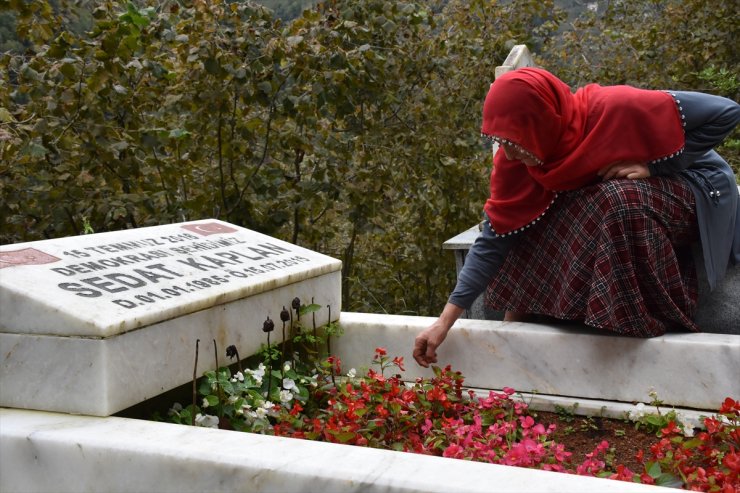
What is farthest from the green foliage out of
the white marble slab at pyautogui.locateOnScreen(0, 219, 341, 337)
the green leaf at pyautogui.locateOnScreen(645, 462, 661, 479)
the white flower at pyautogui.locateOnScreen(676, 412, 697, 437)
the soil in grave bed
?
the green leaf at pyautogui.locateOnScreen(645, 462, 661, 479)

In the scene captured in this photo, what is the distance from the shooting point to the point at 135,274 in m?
2.57

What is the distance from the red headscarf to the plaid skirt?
0.09 m

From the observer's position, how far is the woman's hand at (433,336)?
286cm

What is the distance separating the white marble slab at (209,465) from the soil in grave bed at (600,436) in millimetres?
734

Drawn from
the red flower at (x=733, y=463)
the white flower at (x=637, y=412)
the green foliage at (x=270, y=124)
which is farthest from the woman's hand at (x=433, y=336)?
the green foliage at (x=270, y=124)

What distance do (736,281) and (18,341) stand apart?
7.50 feet

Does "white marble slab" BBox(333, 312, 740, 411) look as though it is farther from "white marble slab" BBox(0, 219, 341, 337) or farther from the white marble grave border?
the white marble grave border

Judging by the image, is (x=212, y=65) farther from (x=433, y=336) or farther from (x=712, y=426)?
→ (x=712, y=426)

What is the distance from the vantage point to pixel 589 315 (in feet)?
9.16

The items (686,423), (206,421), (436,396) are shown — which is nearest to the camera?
(206,421)

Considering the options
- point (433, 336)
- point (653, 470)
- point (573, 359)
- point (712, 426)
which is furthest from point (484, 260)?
point (653, 470)

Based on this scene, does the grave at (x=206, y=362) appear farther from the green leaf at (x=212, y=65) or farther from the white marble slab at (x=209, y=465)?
the green leaf at (x=212, y=65)

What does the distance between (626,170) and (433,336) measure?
2.70 ft

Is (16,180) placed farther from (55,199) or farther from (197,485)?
(197,485)
